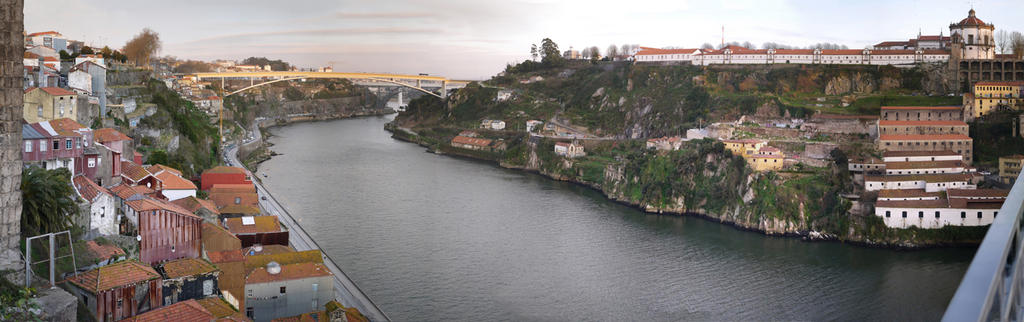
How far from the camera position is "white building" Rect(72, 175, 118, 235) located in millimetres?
6508

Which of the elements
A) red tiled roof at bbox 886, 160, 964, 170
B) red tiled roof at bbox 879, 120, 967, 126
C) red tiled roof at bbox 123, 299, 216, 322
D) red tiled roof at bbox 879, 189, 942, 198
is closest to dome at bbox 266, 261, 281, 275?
red tiled roof at bbox 123, 299, 216, 322

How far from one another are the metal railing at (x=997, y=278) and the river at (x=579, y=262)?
687 cm

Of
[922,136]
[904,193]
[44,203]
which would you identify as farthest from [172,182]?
[922,136]

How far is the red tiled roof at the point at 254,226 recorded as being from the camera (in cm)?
834

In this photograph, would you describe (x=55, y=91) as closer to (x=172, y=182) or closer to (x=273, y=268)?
(x=172, y=182)

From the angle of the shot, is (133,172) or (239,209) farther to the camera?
(239,209)

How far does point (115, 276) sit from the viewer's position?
17.7ft

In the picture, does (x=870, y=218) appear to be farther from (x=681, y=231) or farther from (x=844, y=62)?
(x=844, y=62)

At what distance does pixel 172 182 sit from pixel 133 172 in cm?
42

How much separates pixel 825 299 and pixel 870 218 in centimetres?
349

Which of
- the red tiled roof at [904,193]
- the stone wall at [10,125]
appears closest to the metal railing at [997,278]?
the stone wall at [10,125]

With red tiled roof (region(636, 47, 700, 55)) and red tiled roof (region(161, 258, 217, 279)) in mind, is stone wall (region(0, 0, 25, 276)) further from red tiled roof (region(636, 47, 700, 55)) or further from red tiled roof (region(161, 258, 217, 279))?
red tiled roof (region(636, 47, 700, 55))

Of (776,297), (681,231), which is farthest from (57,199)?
(681,231)

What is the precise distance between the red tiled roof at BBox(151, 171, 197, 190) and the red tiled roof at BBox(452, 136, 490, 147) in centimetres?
1359
